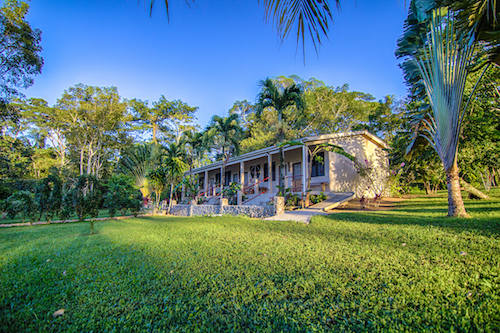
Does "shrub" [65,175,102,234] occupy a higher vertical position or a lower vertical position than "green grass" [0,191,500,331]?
higher

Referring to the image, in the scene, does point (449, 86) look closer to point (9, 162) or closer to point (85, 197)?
point (85, 197)

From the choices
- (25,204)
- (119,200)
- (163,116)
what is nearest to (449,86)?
(119,200)

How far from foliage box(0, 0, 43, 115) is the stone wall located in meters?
11.8

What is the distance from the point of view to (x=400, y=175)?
12.8 m

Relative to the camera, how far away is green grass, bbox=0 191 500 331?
1.91 m

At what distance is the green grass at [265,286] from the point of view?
6.25ft

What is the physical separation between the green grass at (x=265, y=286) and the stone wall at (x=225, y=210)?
6.06 metres

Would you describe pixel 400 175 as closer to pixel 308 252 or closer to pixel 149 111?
pixel 308 252

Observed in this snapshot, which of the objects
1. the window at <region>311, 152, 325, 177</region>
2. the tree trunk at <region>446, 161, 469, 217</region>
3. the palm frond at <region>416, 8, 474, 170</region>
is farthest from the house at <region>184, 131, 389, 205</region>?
the palm frond at <region>416, 8, 474, 170</region>

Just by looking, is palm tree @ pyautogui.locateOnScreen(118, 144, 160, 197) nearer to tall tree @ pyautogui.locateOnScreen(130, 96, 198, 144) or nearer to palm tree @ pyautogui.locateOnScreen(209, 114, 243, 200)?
tall tree @ pyautogui.locateOnScreen(130, 96, 198, 144)

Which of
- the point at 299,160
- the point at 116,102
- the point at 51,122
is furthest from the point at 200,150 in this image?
the point at 51,122

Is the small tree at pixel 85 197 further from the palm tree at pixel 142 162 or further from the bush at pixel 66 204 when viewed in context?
the palm tree at pixel 142 162

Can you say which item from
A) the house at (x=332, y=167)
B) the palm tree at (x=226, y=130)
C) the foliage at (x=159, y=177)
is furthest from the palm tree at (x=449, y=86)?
the foliage at (x=159, y=177)

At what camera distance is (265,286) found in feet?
8.33
